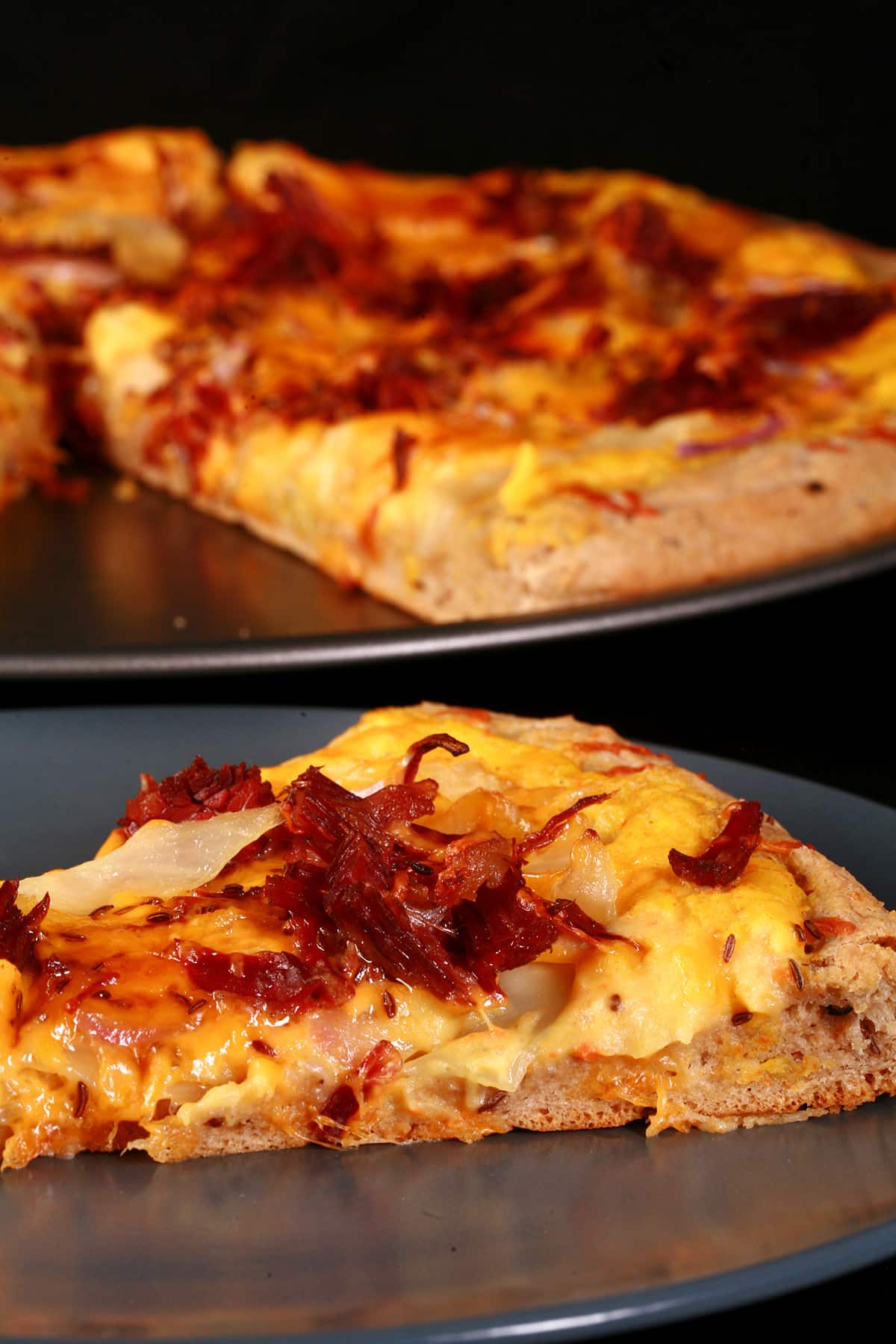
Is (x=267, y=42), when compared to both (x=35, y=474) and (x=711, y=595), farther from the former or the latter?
(x=711, y=595)

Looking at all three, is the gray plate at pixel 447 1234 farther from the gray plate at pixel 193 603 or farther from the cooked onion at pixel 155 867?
the gray plate at pixel 193 603

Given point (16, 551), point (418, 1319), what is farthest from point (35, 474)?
point (418, 1319)

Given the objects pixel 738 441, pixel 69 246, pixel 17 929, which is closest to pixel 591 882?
pixel 17 929

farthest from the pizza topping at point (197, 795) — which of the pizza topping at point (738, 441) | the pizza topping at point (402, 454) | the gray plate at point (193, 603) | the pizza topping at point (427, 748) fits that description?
the pizza topping at point (738, 441)

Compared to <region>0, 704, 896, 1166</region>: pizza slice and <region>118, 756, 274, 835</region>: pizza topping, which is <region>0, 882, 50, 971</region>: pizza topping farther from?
<region>118, 756, 274, 835</region>: pizza topping

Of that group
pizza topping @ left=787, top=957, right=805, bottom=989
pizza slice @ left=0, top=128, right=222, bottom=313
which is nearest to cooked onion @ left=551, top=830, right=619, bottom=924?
pizza topping @ left=787, top=957, right=805, bottom=989
